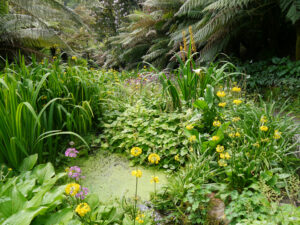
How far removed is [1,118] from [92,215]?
908mm

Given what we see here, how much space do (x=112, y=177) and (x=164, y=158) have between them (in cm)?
44

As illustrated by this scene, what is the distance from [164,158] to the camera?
70.1 inches

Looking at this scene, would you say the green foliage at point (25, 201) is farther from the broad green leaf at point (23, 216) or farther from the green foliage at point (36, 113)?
the green foliage at point (36, 113)

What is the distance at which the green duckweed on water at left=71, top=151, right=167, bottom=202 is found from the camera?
150 cm

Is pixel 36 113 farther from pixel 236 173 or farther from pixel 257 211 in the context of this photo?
pixel 257 211

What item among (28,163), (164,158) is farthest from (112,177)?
(28,163)

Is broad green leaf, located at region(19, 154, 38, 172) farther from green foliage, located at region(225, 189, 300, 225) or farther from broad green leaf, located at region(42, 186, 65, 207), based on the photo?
green foliage, located at region(225, 189, 300, 225)

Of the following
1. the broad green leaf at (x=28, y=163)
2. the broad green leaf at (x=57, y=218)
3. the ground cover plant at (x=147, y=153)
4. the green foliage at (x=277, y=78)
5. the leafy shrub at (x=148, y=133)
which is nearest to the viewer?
the broad green leaf at (x=57, y=218)

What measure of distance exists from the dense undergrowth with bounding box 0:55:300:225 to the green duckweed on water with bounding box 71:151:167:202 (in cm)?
8

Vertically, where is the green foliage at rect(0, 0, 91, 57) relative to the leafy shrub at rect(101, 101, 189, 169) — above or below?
above

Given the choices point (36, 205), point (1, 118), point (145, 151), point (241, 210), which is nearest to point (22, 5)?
point (1, 118)

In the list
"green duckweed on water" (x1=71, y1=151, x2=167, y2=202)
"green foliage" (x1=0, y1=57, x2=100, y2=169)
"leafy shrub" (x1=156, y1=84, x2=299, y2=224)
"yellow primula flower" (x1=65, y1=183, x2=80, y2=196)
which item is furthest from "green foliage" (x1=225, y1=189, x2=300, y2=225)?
"green foliage" (x1=0, y1=57, x2=100, y2=169)

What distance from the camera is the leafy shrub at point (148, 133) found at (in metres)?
1.75

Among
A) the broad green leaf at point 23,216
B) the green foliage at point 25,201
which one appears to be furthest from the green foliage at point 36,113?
the broad green leaf at point 23,216
